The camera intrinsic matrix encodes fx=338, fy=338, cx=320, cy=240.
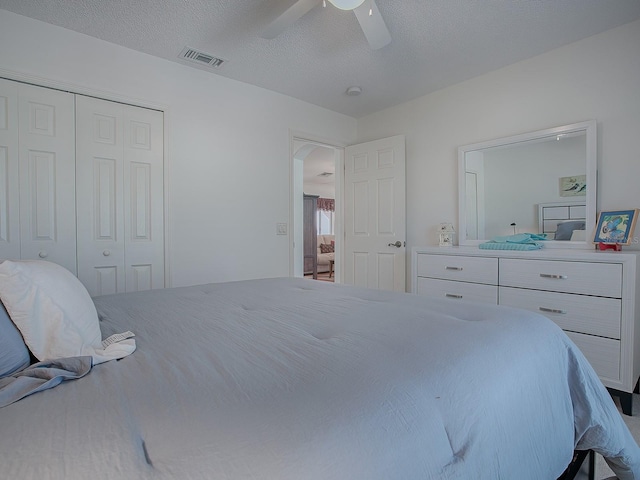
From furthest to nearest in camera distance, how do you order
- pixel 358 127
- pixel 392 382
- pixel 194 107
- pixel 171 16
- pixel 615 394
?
pixel 358 127 < pixel 194 107 < pixel 171 16 < pixel 615 394 < pixel 392 382

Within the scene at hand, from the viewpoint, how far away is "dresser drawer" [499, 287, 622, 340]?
196 centimetres

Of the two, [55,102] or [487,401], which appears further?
[55,102]

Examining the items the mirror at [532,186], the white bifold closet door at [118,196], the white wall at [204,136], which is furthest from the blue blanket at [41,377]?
the mirror at [532,186]

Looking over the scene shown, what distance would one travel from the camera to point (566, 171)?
2533mm

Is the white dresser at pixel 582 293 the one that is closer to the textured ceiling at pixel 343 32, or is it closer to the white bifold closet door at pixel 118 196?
the textured ceiling at pixel 343 32

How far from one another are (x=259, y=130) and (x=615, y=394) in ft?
10.8

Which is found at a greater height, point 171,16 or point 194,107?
point 171,16

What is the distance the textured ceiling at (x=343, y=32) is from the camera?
2.07 m

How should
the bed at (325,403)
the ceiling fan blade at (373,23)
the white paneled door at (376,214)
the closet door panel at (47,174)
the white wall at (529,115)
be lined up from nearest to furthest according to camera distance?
the bed at (325,403) < the ceiling fan blade at (373,23) < the closet door panel at (47,174) < the white wall at (529,115) < the white paneled door at (376,214)

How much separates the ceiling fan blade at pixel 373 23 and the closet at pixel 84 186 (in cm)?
176

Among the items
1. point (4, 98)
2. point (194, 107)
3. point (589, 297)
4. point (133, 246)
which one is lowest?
point (589, 297)

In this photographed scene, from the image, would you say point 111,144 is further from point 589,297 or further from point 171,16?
point 589,297

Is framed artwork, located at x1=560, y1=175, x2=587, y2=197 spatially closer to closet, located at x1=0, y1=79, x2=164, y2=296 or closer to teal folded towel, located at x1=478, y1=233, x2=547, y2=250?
teal folded towel, located at x1=478, y1=233, x2=547, y2=250

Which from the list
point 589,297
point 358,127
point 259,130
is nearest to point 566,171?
point 589,297
